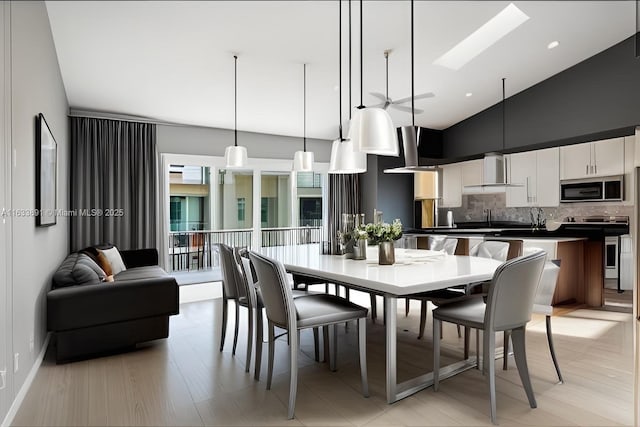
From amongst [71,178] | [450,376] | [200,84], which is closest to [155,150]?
[71,178]

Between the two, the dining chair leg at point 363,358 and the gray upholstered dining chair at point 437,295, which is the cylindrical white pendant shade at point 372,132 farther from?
the gray upholstered dining chair at point 437,295

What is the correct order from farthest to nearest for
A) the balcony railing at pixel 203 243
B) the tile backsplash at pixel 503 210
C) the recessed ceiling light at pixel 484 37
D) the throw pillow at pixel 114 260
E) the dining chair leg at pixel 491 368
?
1. the balcony railing at pixel 203 243
2. the tile backsplash at pixel 503 210
3. the throw pillow at pixel 114 260
4. the recessed ceiling light at pixel 484 37
5. the dining chair leg at pixel 491 368

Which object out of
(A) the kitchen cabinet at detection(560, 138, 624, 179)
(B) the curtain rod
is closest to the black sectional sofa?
(B) the curtain rod

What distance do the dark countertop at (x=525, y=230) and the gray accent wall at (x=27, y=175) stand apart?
17.2 feet

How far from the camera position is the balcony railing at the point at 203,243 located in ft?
18.2

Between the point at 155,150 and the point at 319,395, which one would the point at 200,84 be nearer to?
the point at 155,150

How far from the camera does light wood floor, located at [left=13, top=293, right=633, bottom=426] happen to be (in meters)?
2.12

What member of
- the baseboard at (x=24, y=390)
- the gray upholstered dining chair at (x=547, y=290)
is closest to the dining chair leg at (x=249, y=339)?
the baseboard at (x=24, y=390)

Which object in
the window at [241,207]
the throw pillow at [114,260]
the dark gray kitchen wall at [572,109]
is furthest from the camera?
the window at [241,207]

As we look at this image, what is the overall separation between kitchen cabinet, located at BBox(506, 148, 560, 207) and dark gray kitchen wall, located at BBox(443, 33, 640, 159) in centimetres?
19

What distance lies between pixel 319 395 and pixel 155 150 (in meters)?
4.14

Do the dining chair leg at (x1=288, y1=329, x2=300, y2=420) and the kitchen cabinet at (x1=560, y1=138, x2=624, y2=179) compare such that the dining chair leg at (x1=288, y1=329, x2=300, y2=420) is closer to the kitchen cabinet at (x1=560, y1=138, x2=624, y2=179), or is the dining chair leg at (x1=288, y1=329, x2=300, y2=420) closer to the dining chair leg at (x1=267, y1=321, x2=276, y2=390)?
the dining chair leg at (x1=267, y1=321, x2=276, y2=390)

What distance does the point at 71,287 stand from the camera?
3064 millimetres

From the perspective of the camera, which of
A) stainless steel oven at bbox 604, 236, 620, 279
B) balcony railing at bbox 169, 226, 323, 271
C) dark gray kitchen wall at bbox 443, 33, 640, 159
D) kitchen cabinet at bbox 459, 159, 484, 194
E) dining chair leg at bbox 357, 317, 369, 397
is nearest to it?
dining chair leg at bbox 357, 317, 369, 397
